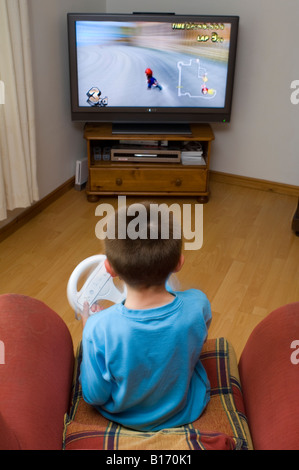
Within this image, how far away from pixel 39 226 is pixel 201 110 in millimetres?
1276

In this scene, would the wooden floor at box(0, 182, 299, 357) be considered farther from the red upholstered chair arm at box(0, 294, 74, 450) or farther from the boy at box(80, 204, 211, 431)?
the boy at box(80, 204, 211, 431)

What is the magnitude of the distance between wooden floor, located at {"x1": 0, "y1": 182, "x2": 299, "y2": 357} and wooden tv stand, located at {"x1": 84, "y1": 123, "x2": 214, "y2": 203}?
95 mm

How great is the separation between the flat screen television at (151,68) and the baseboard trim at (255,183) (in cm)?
54

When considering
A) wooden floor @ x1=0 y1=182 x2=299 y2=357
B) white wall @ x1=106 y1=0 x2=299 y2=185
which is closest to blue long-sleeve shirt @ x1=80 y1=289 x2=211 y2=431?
wooden floor @ x1=0 y1=182 x2=299 y2=357

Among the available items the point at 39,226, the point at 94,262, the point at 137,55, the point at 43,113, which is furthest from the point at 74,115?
the point at 94,262

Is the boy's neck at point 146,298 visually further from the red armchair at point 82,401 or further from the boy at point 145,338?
the red armchair at point 82,401

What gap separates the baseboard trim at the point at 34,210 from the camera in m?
2.94

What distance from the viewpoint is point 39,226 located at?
3.08m

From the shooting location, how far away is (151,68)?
313 centimetres

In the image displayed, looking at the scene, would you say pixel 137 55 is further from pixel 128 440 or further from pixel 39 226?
pixel 128 440

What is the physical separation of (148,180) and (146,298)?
224cm

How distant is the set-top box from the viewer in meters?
3.33

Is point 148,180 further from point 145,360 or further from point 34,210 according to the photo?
point 145,360

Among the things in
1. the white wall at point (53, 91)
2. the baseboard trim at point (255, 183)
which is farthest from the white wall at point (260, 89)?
the white wall at point (53, 91)
